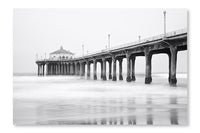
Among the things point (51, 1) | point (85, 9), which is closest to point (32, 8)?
point (51, 1)

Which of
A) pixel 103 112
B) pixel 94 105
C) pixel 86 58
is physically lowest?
pixel 103 112

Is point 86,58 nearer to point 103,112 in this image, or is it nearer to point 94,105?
point 94,105

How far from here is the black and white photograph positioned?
329 inches

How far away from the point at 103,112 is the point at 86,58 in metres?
2.50

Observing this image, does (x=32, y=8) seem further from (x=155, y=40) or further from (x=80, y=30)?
(x=155, y=40)

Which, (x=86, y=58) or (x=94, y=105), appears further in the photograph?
(x=86, y=58)

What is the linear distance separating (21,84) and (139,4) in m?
3.51

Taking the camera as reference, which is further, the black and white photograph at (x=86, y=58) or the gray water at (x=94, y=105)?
the black and white photograph at (x=86, y=58)

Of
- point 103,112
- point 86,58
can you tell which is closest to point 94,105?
point 103,112

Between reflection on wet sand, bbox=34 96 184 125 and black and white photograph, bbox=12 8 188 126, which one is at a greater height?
black and white photograph, bbox=12 8 188 126

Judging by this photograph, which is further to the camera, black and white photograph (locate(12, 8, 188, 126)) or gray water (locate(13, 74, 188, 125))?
black and white photograph (locate(12, 8, 188, 126))

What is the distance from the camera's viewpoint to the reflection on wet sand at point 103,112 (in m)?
8.17

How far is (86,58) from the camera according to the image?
10531mm
